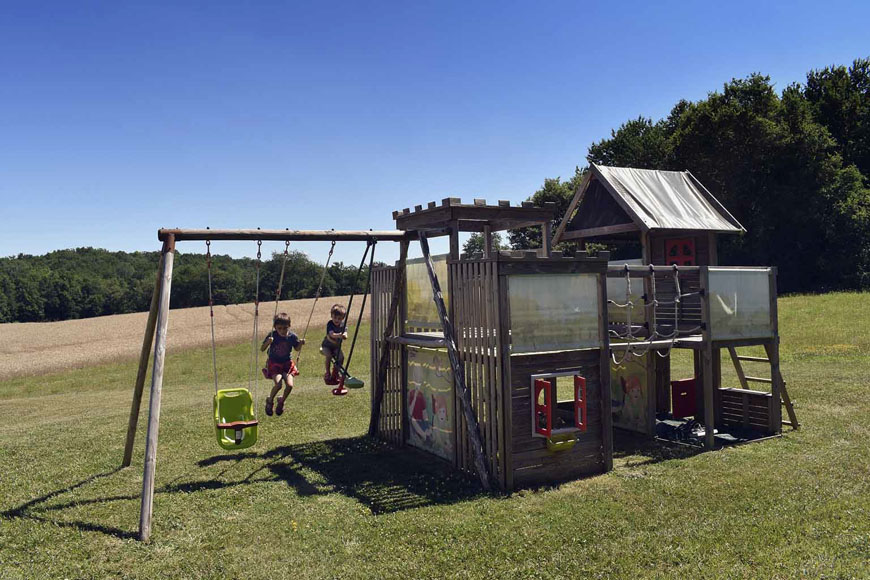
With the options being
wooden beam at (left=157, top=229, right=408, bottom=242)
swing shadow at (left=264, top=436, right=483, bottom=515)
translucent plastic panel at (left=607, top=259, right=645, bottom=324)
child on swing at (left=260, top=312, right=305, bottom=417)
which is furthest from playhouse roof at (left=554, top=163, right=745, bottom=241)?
child on swing at (left=260, top=312, right=305, bottom=417)

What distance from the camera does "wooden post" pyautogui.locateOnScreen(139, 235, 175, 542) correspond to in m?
8.32

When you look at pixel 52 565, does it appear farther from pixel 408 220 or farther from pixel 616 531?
pixel 408 220

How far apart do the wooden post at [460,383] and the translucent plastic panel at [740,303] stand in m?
5.58

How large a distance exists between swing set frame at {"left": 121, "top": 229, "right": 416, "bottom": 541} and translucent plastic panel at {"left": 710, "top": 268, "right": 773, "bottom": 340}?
6288mm

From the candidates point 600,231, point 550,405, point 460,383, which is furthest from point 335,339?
point 600,231

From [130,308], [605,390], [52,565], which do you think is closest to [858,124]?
[605,390]

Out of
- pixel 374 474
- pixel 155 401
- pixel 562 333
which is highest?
pixel 562 333

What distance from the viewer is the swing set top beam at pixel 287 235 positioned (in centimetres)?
1012

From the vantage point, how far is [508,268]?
10.1 m

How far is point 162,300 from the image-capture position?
966cm

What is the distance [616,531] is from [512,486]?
7.03 ft

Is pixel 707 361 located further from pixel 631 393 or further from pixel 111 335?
pixel 111 335

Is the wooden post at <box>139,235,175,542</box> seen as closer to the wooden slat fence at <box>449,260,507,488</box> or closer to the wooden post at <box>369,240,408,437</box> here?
the wooden post at <box>369,240,408,437</box>

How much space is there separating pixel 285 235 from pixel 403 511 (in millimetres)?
4835
